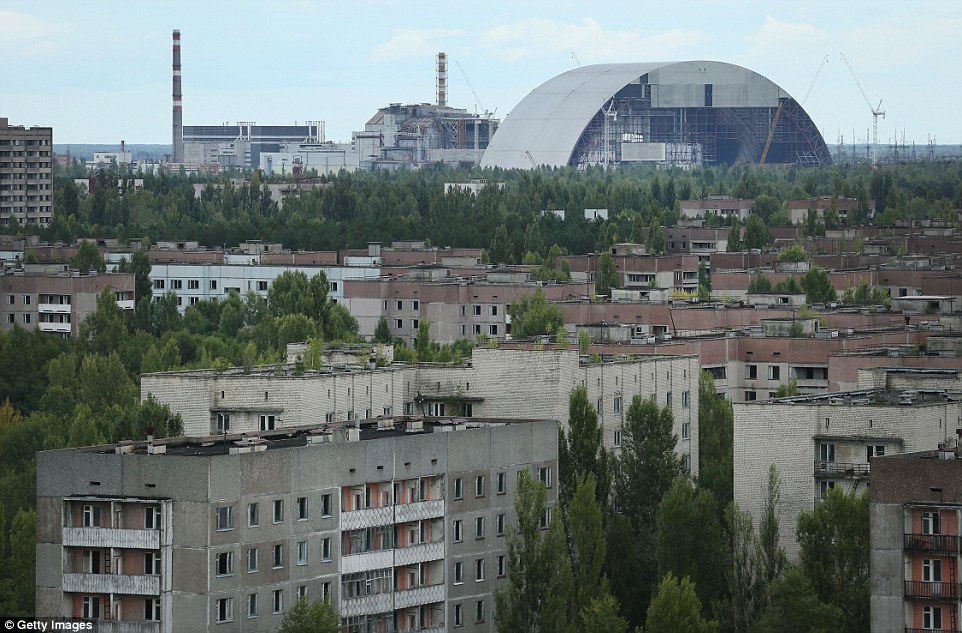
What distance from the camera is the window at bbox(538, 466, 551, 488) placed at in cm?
2758

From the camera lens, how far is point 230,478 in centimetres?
2262

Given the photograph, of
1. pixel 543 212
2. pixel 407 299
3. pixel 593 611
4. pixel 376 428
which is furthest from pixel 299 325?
pixel 543 212

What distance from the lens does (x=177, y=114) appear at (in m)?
176

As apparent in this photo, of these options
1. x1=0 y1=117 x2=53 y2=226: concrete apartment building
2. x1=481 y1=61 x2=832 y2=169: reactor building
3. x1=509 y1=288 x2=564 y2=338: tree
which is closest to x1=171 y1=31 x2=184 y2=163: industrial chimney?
x1=481 y1=61 x2=832 y2=169: reactor building

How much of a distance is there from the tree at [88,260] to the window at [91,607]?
40.8 meters

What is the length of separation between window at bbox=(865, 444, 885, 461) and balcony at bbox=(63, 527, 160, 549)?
854 cm

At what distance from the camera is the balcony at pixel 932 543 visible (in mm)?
21438

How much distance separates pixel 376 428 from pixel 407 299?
30412 millimetres

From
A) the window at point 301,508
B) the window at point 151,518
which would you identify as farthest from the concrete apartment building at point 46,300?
the window at point 151,518

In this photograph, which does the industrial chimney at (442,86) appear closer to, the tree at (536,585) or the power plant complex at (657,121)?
the power plant complex at (657,121)

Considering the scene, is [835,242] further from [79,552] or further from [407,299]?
[79,552]

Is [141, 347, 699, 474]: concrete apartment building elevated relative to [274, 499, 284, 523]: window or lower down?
elevated

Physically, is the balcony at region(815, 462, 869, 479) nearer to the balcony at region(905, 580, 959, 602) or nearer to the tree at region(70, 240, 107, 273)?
the balcony at region(905, 580, 959, 602)

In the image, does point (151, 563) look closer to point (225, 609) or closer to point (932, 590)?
point (225, 609)
